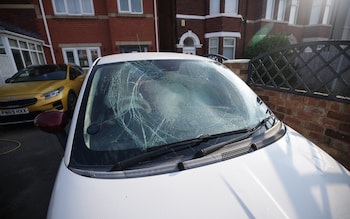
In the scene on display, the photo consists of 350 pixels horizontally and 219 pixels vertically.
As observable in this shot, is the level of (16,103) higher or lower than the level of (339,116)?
lower

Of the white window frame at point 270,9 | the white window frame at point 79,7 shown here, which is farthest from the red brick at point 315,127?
the white window frame at point 270,9

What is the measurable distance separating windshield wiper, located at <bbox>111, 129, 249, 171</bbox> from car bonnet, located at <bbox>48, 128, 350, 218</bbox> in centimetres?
8

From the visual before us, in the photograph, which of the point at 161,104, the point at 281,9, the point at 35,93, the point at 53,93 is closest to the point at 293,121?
the point at 161,104

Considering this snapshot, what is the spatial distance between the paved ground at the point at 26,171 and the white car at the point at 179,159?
140 centimetres

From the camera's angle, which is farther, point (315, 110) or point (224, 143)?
point (315, 110)

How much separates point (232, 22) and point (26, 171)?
39.8 ft

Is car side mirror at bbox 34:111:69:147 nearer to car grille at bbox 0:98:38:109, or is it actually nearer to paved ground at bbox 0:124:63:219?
paved ground at bbox 0:124:63:219

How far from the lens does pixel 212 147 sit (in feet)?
3.36

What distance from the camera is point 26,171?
8.51ft

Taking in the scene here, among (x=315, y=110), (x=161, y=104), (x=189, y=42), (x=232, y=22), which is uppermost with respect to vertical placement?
(x=232, y=22)

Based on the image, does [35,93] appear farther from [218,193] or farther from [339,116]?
[339,116]

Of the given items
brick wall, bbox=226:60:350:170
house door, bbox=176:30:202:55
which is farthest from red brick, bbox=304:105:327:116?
house door, bbox=176:30:202:55

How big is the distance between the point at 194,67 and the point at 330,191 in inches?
53.7

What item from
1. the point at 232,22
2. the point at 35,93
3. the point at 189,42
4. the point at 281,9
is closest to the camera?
the point at 35,93
